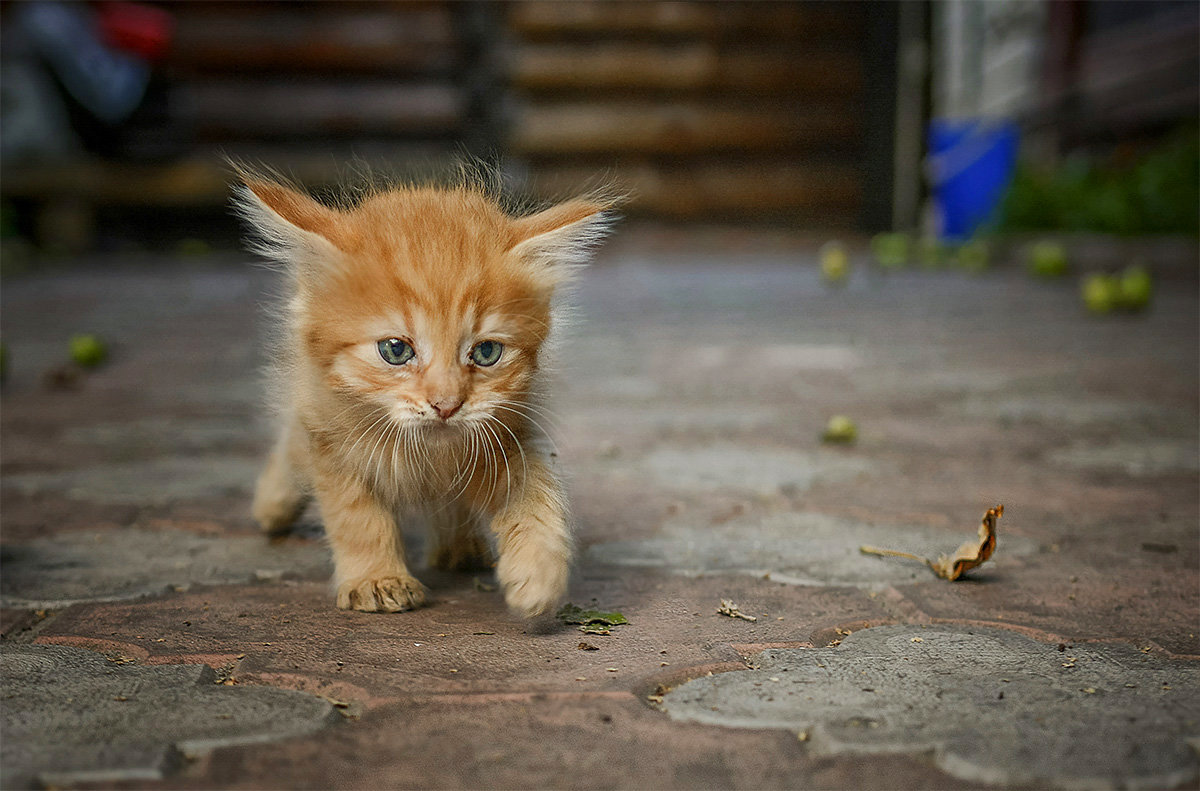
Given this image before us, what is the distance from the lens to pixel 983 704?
1.46 metres

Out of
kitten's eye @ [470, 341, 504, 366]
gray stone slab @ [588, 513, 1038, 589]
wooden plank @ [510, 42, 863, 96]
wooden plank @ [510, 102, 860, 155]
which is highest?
wooden plank @ [510, 42, 863, 96]

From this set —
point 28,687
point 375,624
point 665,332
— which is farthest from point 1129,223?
point 28,687

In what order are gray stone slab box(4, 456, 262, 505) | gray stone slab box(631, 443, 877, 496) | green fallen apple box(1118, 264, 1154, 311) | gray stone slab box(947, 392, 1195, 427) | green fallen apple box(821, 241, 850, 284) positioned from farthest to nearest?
green fallen apple box(821, 241, 850, 284), green fallen apple box(1118, 264, 1154, 311), gray stone slab box(947, 392, 1195, 427), gray stone slab box(631, 443, 877, 496), gray stone slab box(4, 456, 262, 505)

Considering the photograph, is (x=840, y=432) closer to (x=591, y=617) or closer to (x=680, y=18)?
(x=591, y=617)

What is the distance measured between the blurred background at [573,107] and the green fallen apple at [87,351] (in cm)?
518

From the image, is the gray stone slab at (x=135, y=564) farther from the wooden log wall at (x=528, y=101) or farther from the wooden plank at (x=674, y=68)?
the wooden plank at (x=674, y=68)

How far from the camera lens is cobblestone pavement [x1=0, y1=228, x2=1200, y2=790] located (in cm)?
133

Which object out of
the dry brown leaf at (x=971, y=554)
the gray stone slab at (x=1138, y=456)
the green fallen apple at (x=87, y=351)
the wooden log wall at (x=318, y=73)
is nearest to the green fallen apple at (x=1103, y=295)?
the gray stone slab at (x=1138, y=456)

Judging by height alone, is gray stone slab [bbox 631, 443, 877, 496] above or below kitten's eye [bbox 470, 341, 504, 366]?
below

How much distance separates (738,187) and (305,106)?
4380mm

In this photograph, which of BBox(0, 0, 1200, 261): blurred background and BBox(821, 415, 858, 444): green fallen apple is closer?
BBox(821, 415, 858, 444): green fallen apple

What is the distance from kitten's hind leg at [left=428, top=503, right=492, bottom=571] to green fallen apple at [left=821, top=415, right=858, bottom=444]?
136cm

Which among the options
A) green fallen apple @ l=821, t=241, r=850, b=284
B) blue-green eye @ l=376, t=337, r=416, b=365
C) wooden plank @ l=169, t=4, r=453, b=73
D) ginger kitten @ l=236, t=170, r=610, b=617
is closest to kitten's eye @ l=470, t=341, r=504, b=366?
ginger kitten @ l=236, t=170, r=610, b=617

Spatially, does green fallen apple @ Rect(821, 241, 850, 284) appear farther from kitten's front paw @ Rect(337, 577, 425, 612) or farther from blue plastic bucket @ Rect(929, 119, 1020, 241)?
kitten's front paw @ Rect(337, 577, 425, 612)
